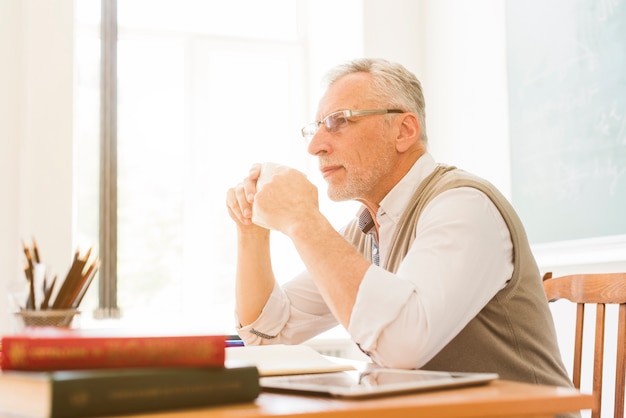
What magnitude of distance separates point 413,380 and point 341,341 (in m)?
2.84

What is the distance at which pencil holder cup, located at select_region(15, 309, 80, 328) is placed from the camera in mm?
1088

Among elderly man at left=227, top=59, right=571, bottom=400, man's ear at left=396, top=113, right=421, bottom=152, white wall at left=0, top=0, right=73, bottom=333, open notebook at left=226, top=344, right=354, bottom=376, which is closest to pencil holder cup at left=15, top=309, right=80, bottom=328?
open notebook at left=226, top=344, right=354, bottom=376

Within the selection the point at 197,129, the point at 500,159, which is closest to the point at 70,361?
the point at 500,159

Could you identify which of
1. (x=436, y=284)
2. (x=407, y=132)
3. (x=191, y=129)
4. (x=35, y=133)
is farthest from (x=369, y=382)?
(x=191, y=129)

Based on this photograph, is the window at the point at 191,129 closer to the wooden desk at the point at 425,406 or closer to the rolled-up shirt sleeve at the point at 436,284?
the rolled-up shirt sleeve at the point at 436,284

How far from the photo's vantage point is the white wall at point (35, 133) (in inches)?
122

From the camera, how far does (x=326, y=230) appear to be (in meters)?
1.23

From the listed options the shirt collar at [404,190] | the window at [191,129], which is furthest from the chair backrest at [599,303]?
the window at [191,129]

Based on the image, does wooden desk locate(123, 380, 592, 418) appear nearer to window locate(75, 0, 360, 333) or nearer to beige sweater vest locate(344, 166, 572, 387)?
beige sweater vest locate(344, 166, 572, 387)

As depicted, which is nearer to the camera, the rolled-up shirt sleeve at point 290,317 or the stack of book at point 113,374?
the stack of book at point 113,374

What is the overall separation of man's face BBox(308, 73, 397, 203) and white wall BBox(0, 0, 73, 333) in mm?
1847

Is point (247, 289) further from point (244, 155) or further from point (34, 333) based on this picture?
point (244, 155)

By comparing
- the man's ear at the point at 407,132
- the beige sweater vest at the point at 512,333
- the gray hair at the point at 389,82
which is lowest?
the beige sweater vest at the point at 512,333

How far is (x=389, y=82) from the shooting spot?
165 centimetres
